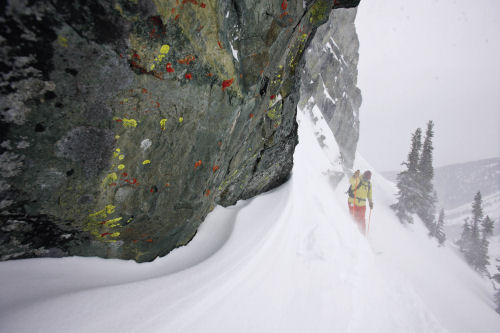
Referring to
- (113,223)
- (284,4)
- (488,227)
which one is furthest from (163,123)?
(488,227)

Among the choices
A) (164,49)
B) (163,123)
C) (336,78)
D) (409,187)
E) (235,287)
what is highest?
(336,78)

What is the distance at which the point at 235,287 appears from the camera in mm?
2805

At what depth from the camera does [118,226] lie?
245 centimetres

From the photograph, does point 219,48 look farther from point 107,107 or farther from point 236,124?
point 107,107

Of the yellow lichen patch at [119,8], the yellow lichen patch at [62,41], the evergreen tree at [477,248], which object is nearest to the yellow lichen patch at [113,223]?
the yellow lichen patch at [62,41]

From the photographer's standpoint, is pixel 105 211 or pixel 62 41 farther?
pixel 105 211

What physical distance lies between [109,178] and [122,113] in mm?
685

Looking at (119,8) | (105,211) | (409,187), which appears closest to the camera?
(119,8)

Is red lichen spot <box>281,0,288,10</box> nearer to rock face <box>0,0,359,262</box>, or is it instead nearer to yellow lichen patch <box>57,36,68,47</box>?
rock face <box>0,0,359,262</box>

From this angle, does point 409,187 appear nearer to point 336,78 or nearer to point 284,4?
point 336,78

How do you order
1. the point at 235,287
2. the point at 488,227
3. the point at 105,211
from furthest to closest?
the point at 488,227
the point at 235,287
the point at 105,211

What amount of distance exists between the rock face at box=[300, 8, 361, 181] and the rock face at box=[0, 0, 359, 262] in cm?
1707

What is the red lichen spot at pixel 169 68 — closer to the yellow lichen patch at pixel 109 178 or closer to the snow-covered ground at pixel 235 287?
the yellow lichen patch at pixel 109 178

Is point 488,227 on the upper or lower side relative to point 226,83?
upper
